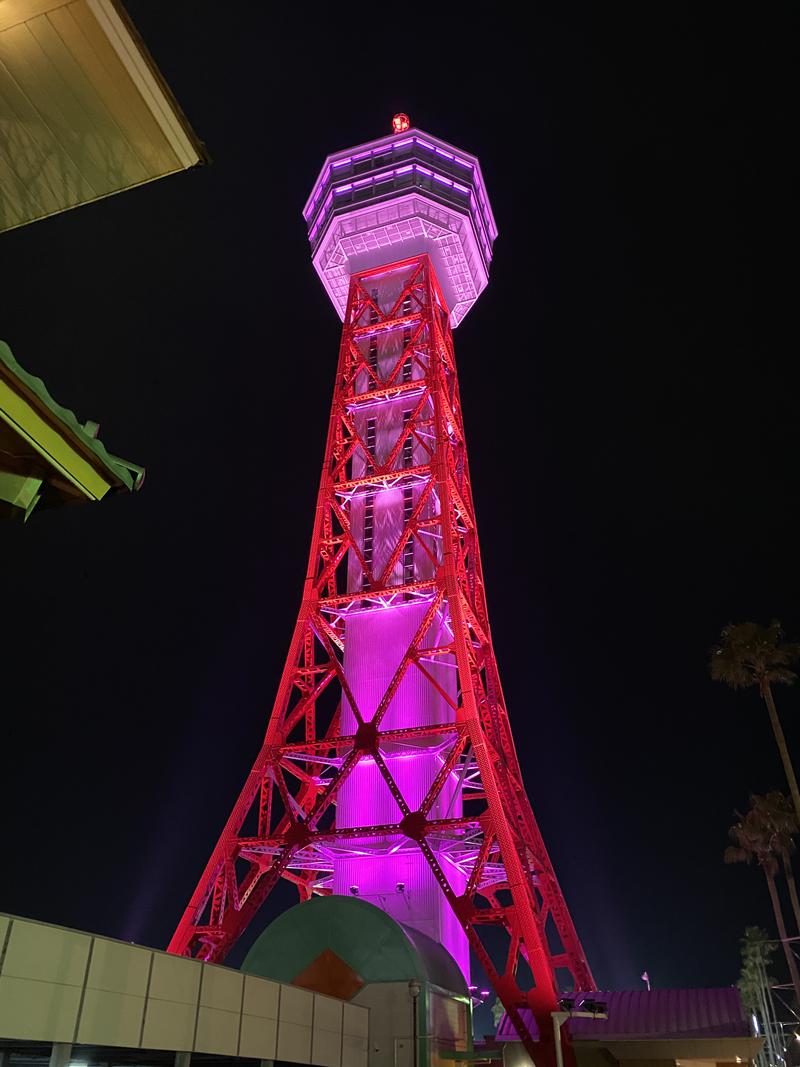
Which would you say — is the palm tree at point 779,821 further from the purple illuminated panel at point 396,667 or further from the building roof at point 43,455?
the building roof at point 43,455

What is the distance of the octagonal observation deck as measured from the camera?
159 ft

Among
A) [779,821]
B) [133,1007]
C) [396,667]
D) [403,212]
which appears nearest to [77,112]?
[133,1007]

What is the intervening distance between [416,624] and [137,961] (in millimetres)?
24494

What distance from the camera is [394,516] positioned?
4150cm

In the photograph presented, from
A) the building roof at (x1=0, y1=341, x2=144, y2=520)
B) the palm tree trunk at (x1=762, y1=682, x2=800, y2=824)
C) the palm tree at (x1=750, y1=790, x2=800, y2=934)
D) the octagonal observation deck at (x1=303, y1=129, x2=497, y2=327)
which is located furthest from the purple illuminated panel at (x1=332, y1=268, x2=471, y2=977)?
the building roof at (x1=0, y1=341, x2=144, y2=520)

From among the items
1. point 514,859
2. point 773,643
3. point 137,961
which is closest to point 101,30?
point 137,961

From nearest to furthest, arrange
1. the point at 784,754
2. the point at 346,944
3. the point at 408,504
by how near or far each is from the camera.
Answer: the point at 346,944
the point at 784,754
the point at 408,504

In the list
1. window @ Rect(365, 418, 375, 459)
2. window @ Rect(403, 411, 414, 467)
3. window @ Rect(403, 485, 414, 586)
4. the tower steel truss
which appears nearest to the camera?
the tower steel truss

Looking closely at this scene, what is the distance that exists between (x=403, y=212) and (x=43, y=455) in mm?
44609

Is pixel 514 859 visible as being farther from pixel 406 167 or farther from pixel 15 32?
pixel 406 167

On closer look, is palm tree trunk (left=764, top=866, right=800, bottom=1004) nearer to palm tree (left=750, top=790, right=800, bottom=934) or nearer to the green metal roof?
palm tree (left=750, top=790, right=800, bottom=934)

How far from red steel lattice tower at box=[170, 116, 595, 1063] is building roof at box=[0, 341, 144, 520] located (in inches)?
981

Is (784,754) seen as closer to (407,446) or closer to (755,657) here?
(755,657)

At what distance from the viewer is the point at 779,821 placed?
46.5 m
